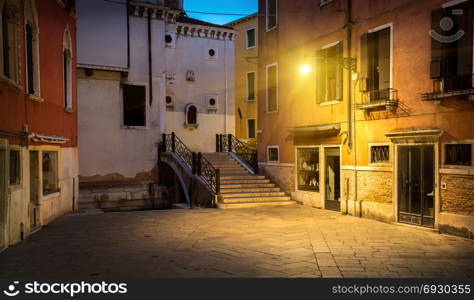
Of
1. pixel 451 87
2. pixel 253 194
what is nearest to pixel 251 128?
pixel 253 194

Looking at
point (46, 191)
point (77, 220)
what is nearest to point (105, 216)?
point (77, 220)

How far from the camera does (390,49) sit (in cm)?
1123

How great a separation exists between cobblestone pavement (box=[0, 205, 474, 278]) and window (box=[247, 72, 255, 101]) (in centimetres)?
1961

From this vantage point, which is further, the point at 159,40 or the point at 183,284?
the point at 159,40

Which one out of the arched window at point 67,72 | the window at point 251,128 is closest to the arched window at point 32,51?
the arched window at point 67,72

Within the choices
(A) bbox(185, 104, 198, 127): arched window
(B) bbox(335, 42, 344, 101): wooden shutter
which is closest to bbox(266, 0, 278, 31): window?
(B) bbox(335, 42, 344, 101): wooden shutter

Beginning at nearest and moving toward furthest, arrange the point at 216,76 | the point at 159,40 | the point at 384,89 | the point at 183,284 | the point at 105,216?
the point at 183,284 < the point at 384,89 < the point at 105,216 < the point at 159,40 < the point at 216,76

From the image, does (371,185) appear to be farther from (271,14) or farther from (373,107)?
(271,14)

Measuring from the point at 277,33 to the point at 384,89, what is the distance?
6089 millimetres

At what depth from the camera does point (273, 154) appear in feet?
55.0

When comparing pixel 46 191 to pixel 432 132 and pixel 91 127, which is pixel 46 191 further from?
pixel 432 132

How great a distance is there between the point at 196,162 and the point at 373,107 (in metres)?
7.09

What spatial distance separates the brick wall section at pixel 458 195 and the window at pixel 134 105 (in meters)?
14.0

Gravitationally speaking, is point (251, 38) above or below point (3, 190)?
above
